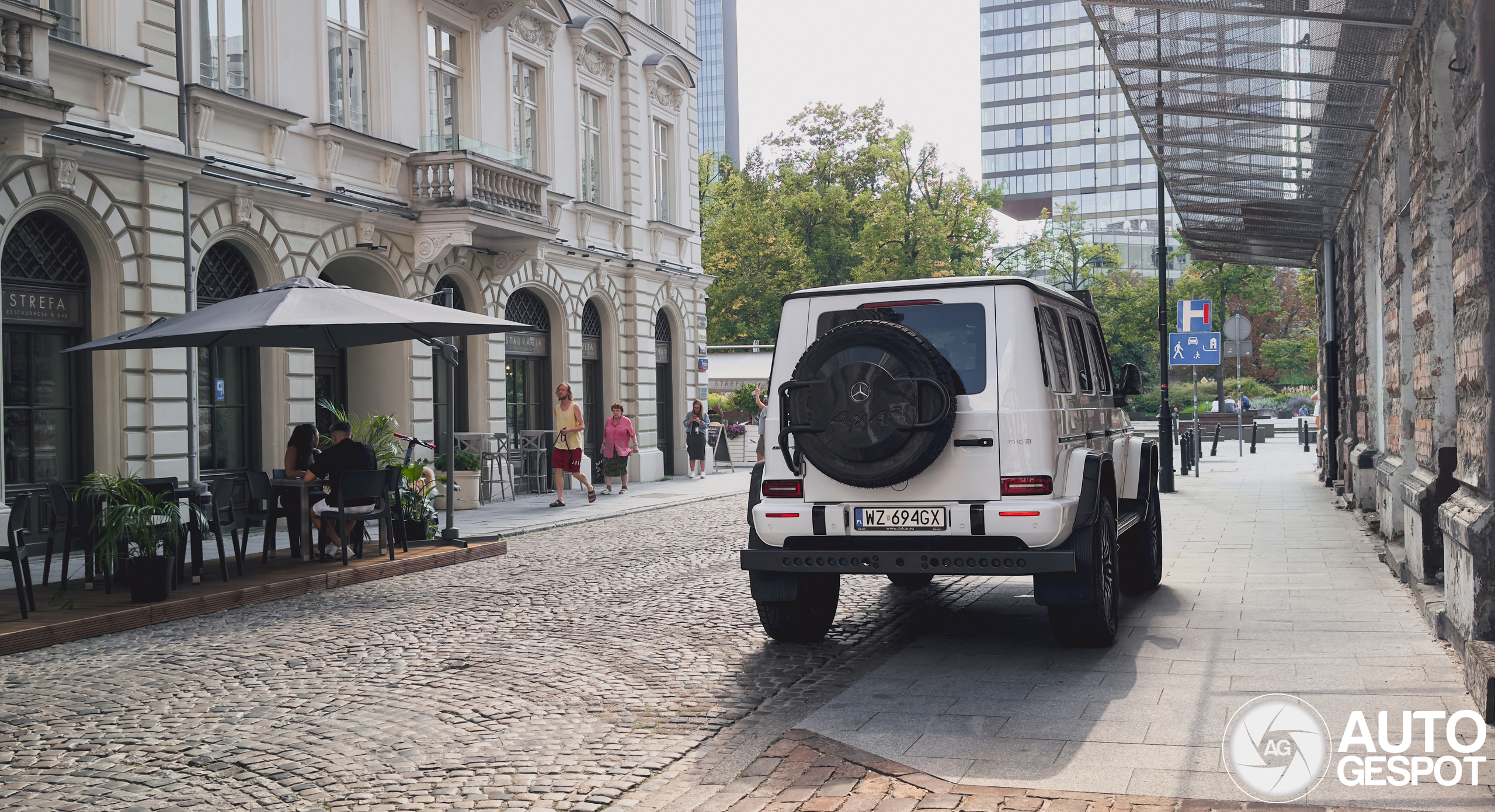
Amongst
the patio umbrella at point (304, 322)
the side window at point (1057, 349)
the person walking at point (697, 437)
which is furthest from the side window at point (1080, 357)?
the person walking at point (697, 437)

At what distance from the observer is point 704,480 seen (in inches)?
1057

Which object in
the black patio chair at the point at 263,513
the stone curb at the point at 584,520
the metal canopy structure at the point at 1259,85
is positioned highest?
the metal canopy structure at the point at 1259,85

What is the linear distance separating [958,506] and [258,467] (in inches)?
505

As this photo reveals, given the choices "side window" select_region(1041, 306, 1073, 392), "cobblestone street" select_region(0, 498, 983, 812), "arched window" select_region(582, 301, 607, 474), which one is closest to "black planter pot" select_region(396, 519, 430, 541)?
"cobblestone street" select_region(0, 498, 983, 812)

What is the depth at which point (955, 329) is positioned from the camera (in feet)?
23.4

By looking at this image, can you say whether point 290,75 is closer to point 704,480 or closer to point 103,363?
point 103,363

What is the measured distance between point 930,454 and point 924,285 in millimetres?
990

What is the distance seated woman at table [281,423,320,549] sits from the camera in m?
12.3

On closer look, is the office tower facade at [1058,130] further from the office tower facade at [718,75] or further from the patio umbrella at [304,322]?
the patio umbrella at [304,322]

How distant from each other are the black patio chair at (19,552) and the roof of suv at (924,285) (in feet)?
17.2

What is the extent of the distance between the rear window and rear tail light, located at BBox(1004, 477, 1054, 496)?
0.52 metres

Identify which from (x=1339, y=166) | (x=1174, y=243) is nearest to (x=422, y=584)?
(x=1339, y=166)

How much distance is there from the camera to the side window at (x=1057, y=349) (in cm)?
743

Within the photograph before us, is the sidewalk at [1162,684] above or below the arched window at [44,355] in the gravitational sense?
below
